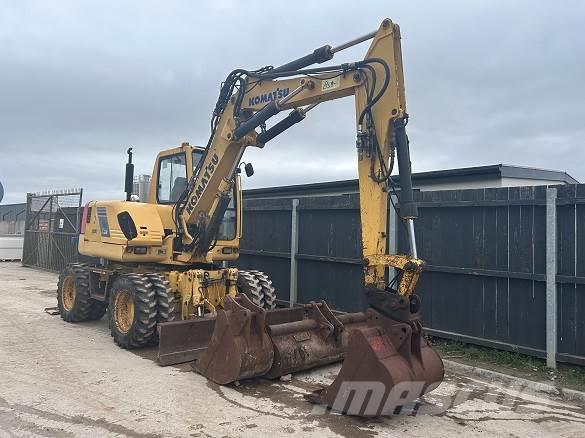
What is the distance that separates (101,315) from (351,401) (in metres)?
6.13

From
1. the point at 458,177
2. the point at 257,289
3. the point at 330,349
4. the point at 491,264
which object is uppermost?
the point at 458,177

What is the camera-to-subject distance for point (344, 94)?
570 centimetres

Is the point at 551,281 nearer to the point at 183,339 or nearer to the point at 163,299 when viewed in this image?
the point at 183,339

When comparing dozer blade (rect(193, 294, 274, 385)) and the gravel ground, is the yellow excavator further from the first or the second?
the gravel ground

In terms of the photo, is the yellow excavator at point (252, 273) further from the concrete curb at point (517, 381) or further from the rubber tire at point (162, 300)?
the concrete curb at point (517, 381)

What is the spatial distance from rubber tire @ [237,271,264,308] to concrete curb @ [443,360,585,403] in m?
2.88

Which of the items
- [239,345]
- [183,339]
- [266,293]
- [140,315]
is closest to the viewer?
[239,345]

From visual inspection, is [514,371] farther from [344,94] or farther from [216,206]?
[216,206]

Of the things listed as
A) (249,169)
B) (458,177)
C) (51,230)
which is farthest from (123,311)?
(51,230)

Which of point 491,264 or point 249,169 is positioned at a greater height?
point 249,169

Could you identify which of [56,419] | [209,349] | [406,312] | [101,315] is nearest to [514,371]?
[406,312]

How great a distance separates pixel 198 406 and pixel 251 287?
3.05m

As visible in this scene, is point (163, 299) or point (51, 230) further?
point (51, 230)

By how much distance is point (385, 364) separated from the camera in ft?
14.4
